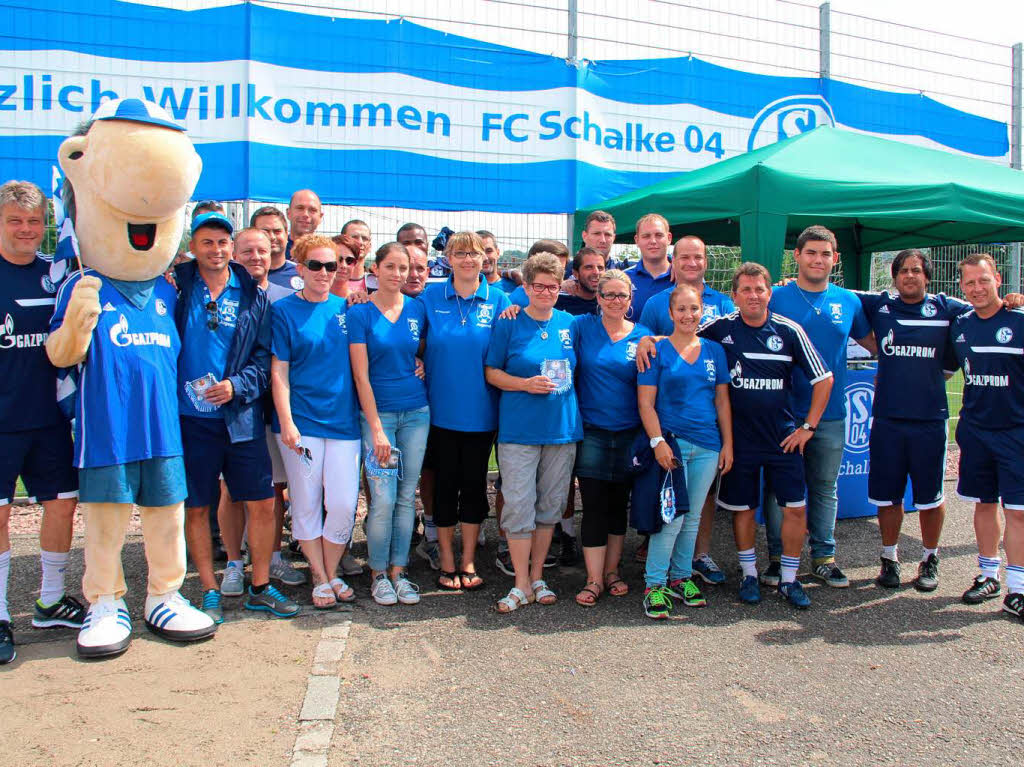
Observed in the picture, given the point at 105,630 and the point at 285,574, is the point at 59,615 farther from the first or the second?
the point at 285,574

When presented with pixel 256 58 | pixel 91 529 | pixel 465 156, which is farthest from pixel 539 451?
pixel 256 58

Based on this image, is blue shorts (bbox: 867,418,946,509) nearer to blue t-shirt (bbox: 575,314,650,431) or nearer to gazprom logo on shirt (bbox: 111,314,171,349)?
blue t-shirt (bbox: 575,314,650,431)

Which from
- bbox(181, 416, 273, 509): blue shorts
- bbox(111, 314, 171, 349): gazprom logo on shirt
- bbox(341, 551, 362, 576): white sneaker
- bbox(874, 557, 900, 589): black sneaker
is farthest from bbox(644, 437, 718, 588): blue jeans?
bbox(111, 314, 171, 349): gazprom logo on shirt

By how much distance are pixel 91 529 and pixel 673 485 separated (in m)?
2.84

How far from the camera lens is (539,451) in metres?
4.25

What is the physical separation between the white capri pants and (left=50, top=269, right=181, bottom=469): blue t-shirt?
0.64 metres

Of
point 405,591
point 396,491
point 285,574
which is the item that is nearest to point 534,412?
point 396,491

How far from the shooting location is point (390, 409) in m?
4.27

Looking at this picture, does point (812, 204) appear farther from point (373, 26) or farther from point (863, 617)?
point (373, 26)

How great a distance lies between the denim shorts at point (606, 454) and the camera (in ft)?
14.0

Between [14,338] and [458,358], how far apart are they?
2136 millimetres

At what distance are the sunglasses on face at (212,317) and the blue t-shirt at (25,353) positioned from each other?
0.71m

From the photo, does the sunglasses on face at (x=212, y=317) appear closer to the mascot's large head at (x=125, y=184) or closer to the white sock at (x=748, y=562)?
the mascot's large head at (x=125, y=184)

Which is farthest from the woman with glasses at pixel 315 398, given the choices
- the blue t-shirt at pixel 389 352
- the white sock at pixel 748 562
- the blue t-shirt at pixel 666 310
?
the white sock at pixel 748 562
